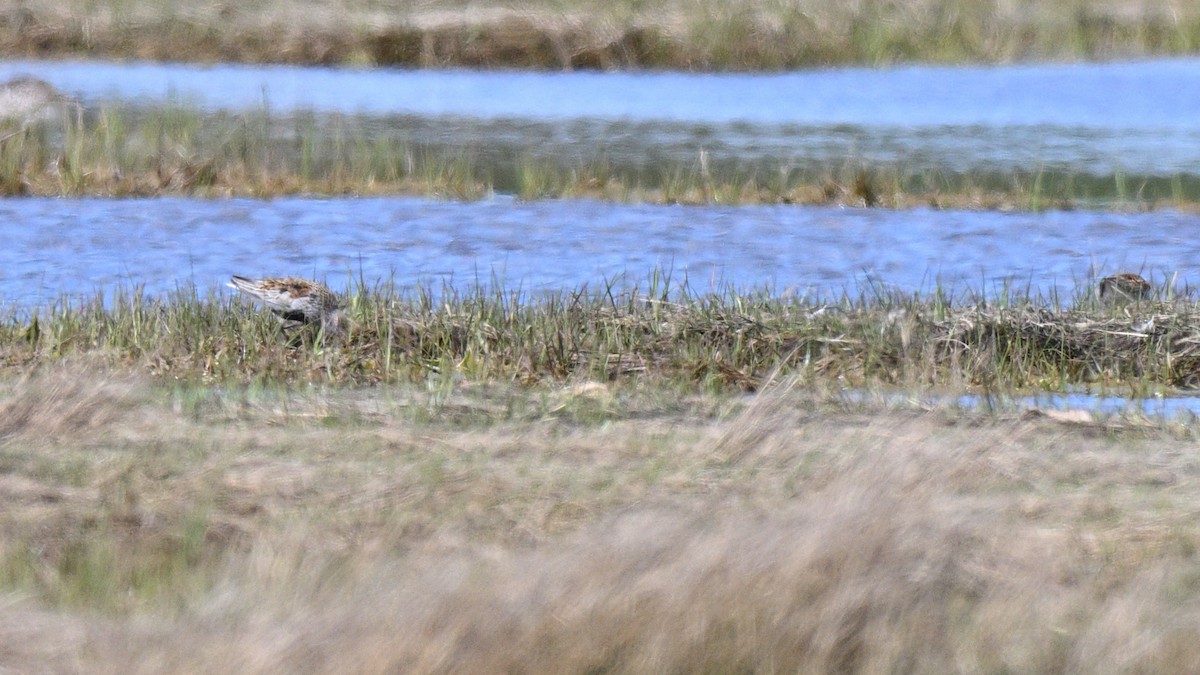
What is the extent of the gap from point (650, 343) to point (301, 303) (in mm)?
1526

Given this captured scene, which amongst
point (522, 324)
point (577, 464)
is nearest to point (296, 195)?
point (522, 324)

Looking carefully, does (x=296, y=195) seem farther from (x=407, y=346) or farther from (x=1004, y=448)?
(x=1004, y=448)

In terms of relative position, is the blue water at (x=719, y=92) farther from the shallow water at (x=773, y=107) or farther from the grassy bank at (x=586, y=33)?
the grassy bank at (x=586, y=33)

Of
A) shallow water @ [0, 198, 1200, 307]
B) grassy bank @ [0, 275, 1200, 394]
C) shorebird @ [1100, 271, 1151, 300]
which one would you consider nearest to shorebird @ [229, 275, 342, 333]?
grassy bank @ [0, 275, 1200, 394]

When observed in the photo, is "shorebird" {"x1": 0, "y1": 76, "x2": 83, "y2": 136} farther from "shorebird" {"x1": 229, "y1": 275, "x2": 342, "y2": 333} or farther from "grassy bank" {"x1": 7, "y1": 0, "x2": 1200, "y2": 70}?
"shorebird" {"x1": 229, "y1": 275, "x2": 342, "y2": 333}

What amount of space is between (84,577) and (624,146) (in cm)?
1225

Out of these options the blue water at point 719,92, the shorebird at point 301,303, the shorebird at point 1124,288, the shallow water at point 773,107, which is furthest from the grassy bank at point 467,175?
the shorebird at point 301,303

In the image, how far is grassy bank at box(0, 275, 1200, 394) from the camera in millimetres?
7371

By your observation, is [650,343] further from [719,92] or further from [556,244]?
[719,92]

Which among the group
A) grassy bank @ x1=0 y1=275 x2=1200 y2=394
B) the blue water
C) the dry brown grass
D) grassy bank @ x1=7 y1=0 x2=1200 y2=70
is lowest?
the blue water

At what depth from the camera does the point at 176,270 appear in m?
10.6

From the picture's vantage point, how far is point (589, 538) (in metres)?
4.14

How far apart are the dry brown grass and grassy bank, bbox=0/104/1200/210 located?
270 inches

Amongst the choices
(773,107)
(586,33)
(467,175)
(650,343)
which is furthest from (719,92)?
(650,343)
